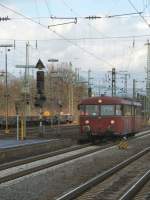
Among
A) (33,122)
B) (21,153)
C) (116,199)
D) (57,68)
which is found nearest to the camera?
(116,199)

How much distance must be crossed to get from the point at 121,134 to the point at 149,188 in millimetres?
23023

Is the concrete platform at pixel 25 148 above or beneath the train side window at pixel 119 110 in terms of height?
beneath

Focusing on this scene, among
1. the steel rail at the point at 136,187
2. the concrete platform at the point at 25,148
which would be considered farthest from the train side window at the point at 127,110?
the steel rail at the point at 136,187

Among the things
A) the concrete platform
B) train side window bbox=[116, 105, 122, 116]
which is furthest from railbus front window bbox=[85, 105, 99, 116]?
the concrete platform

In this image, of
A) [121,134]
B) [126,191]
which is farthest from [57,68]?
[126,191]

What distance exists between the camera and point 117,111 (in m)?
39.1

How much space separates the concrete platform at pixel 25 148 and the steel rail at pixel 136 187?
7562 millimetres

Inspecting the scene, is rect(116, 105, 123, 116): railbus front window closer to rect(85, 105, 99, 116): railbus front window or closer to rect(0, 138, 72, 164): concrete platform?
rect(85, 105, 99, 116): railbus front window

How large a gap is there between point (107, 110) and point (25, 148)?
11222 mm

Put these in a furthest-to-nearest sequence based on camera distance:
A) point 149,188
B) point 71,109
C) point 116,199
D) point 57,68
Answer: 1. point 57,68
2. point 71,109
3. point 149,188
4. point 116,199

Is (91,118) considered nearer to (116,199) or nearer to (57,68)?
(116,199)

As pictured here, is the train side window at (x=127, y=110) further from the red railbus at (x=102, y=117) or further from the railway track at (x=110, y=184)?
the railway track at (x=110, y=184)

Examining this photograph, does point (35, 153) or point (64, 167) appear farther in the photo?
point (35, 153)

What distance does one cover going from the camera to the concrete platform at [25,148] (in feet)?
85.5
